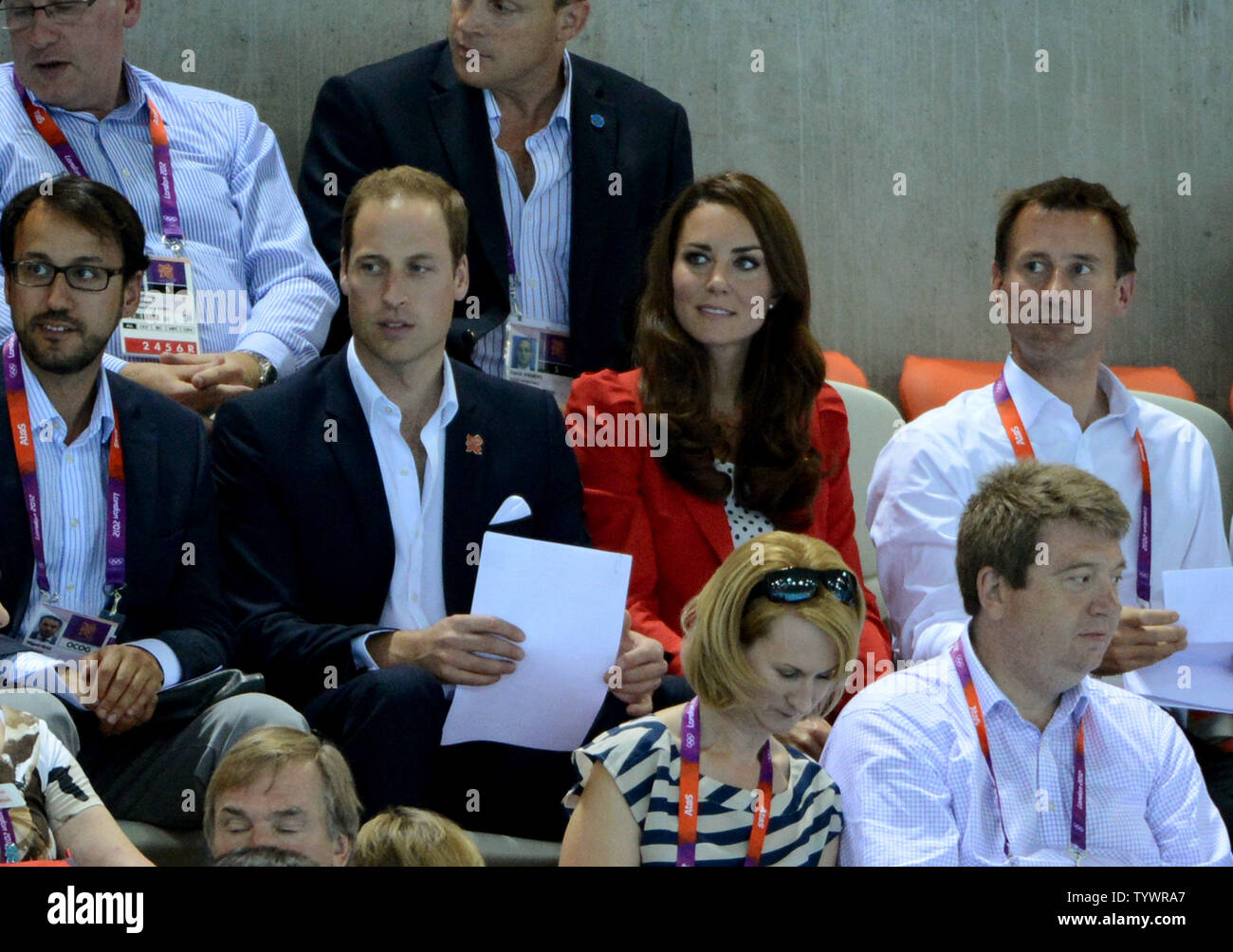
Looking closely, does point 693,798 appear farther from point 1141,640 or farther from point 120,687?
point 1141,640

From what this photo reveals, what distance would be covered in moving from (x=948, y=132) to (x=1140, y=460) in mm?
1406

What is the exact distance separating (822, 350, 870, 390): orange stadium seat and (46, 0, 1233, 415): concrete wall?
0.34 metres

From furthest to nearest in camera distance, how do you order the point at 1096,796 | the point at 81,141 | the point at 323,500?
the point at 81,141, the point at 323,500, the point at 1096,796

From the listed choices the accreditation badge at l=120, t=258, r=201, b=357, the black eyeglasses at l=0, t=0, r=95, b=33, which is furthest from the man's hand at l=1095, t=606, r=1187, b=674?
the black eyeglasses at l=0, t=0, r=95, b=33

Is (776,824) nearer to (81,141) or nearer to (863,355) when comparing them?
(81,141)

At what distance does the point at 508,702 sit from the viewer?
2.71 metres

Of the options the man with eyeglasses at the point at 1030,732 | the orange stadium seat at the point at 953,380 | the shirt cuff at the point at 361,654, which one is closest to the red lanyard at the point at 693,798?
the man with eyeglasses at the point at 1030,732

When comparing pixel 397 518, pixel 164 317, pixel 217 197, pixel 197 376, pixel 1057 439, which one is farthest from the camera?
pixel 217 197

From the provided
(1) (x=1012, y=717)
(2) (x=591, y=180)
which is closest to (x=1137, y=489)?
(1) (x=1012, y=717)

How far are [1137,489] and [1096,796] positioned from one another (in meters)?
1.05

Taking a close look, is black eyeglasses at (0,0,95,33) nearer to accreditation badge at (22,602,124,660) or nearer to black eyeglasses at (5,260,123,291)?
black eyeglasses at (5,260,123,291)

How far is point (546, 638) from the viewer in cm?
269

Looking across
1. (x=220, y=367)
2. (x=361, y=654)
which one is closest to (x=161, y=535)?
(x=361, y=654)

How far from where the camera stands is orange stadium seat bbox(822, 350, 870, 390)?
417cm
